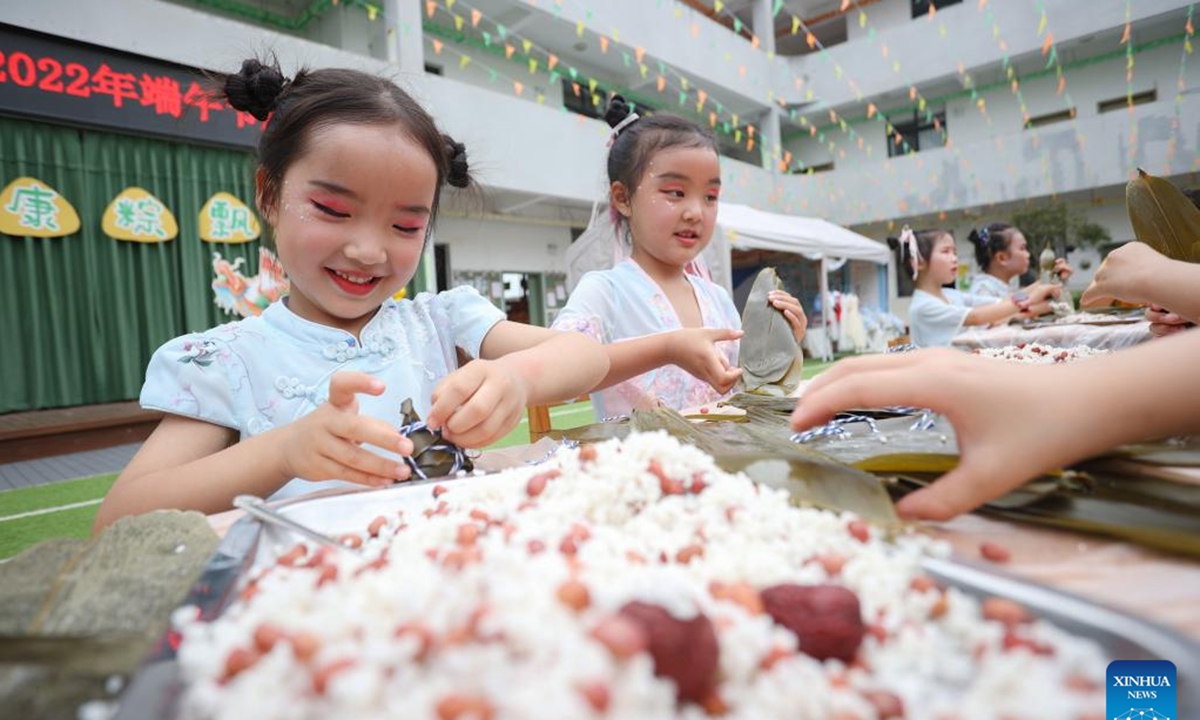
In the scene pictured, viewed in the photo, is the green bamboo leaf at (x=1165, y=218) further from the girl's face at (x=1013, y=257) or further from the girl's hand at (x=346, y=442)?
the girl's face at (x=1013, y=257)

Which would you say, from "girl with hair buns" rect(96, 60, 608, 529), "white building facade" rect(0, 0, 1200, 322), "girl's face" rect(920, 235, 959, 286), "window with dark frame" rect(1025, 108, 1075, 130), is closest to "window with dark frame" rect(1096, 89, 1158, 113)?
"white building facade" rect(0, 0, 1200, 322)

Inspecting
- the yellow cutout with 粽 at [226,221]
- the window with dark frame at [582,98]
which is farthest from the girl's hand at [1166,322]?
the window with dark frame at [582,98]

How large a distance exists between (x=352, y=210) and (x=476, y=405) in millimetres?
470

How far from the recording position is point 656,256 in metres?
1.92

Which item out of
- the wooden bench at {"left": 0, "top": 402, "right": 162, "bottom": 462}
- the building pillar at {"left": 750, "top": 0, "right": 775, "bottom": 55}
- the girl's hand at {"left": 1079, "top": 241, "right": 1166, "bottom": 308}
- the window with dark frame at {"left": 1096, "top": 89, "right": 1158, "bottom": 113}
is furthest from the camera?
the building pillar at {"left": 750, "top": 0, "right": 775, "bottom": 55}

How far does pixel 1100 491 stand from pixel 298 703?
0.68 m

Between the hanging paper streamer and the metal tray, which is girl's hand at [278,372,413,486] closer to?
the metal tray

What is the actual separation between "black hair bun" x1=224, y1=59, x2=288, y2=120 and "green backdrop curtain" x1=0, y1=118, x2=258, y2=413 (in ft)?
16.0

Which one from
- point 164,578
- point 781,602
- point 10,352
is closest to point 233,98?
point 164,578

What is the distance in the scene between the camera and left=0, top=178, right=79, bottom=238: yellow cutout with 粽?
4527mm

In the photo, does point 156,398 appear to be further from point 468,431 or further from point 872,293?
point 872,293

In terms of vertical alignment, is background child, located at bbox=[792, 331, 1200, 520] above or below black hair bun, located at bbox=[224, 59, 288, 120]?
below

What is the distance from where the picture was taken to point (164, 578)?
496mm

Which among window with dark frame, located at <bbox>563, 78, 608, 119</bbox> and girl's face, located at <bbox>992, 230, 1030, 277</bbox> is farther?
window with dark frame, located at <bbox>563, 78, 608, 119</bbox>
